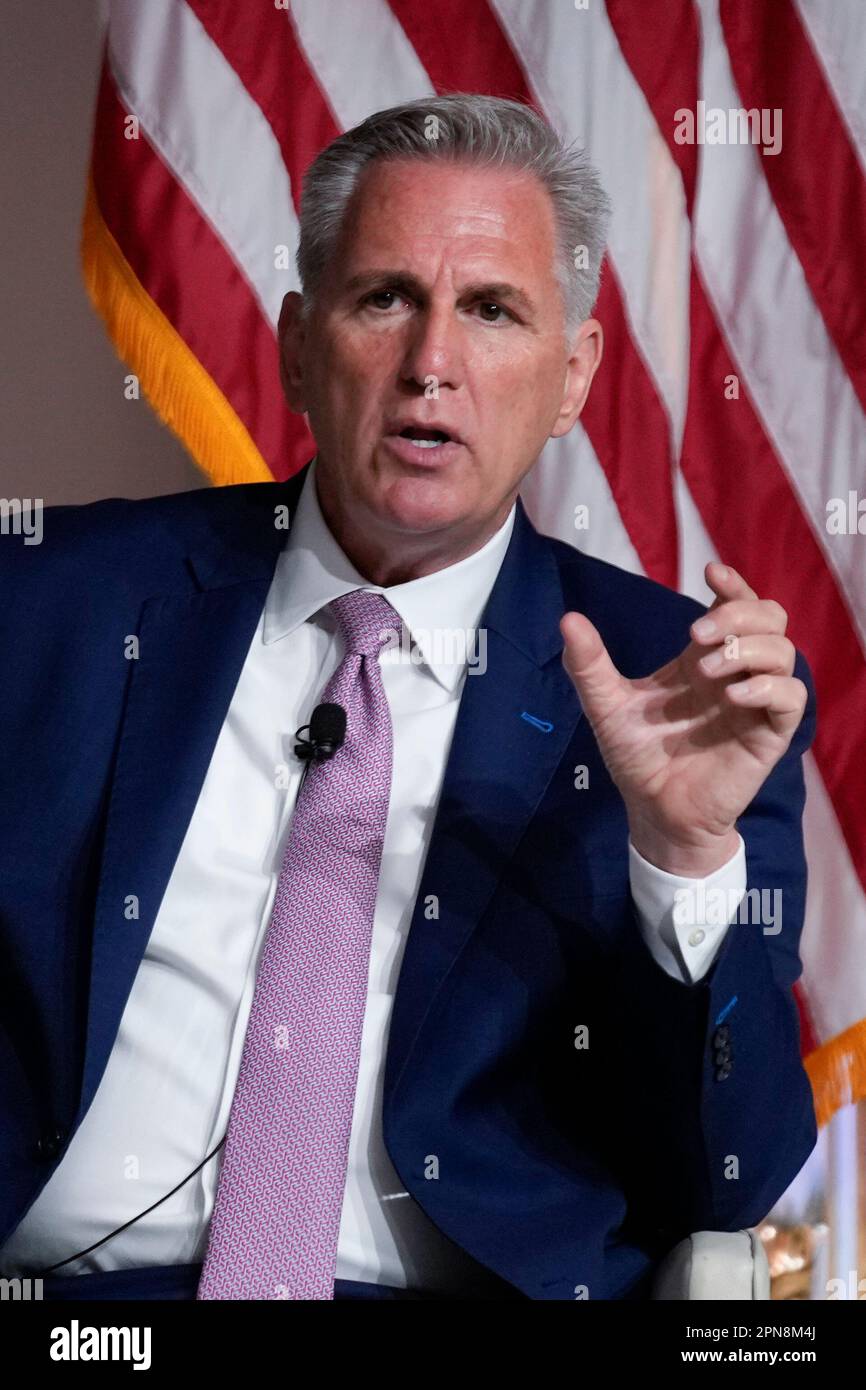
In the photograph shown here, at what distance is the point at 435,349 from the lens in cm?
161

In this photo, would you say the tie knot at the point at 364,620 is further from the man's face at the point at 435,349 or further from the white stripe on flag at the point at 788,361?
the white stripe on flag at the point at 788,361

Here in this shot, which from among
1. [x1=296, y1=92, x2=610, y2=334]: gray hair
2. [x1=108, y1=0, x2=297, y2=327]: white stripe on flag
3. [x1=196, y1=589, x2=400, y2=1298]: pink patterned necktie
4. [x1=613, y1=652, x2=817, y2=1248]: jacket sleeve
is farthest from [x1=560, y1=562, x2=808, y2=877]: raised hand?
[x1=108, y1=0, x2=297, y2=327]: white stripe on flag

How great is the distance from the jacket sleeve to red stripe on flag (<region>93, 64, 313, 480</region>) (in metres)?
1.15

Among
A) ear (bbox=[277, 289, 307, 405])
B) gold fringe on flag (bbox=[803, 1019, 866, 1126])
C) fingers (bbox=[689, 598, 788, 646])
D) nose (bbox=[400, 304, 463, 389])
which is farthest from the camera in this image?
gold fringe on flag (bbox=[803, 1019, 866, 1126])

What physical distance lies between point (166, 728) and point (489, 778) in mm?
320

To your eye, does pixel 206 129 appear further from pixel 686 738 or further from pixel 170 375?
pixel 686 738

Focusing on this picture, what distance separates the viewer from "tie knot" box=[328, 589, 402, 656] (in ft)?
5.33

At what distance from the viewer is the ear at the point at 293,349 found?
1.81m

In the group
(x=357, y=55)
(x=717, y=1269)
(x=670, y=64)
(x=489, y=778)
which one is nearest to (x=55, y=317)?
(x=357, y=55)

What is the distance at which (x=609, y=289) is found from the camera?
2352 mm

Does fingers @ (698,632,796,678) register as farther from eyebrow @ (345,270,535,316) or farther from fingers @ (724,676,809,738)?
eyebrow @ (345,270,535,316)

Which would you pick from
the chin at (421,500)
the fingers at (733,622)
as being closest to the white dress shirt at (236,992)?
the chin at (421,500)

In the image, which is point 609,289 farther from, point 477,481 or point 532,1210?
point 532,1210

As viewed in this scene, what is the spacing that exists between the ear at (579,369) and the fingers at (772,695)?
0.58m
